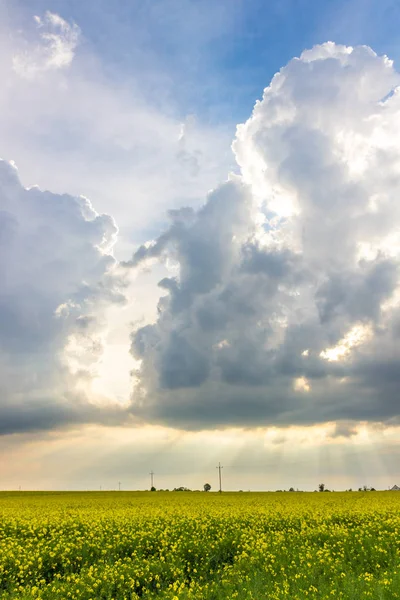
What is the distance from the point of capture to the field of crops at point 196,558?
18797 mm

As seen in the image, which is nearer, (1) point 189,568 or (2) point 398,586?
(2) point 398,586

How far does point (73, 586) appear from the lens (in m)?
19.6

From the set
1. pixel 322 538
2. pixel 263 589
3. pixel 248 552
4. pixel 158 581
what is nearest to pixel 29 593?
pixel 158 581

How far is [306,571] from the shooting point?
20719 mm

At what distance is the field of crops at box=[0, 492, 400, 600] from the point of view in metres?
18.8

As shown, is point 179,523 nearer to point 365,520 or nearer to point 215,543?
point 215,543

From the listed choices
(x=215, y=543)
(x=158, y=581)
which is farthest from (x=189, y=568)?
(x=215, y=543)

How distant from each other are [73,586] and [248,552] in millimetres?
9307

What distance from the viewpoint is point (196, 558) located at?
79.9 ft

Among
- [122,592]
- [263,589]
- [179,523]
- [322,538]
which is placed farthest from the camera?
[179,523]

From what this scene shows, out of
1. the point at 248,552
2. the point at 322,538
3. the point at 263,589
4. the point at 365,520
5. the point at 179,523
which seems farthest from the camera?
the point at 365,520

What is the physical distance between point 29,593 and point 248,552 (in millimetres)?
10880

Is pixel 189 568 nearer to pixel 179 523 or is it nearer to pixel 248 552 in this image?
pixel 248 552

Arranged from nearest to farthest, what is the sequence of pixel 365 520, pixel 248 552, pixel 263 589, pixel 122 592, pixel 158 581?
pixel 263 589
pixel 122 592
pixel 158 581
pixel 248 552
pixel 365 520
